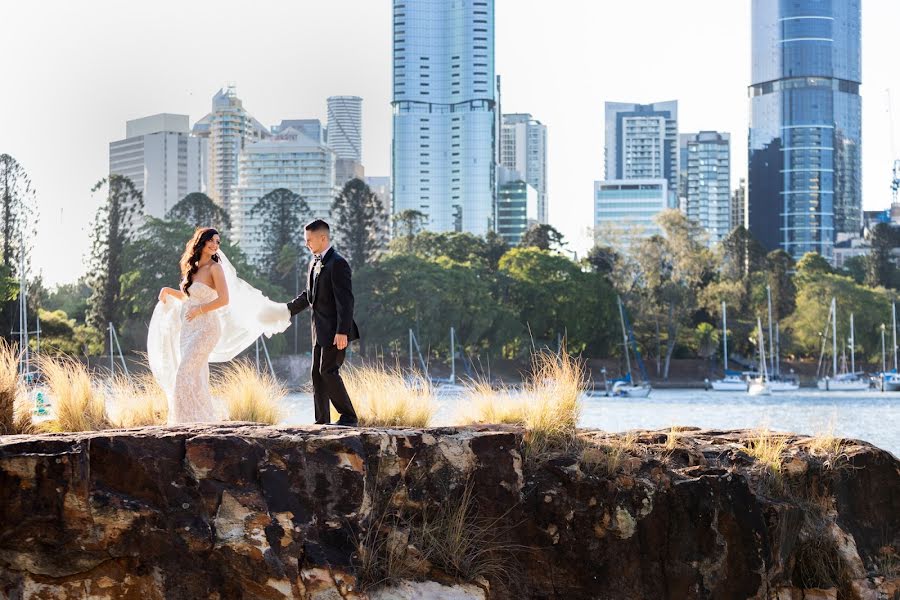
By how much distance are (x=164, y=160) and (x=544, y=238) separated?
91411 mm

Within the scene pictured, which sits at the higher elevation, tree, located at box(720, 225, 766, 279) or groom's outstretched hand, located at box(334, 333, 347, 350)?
tree, located at box(720, 225, 766, 279)

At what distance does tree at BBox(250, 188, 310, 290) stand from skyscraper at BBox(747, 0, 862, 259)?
361 ft

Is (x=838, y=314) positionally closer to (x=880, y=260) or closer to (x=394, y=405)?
(x=880, y=260)

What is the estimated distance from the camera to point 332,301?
328 inches

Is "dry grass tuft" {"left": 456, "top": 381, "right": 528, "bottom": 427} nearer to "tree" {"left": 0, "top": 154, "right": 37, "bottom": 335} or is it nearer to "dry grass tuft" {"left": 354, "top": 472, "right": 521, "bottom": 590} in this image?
"dry grass tuft" {"left": 354, "top": 472, "right": 521, "bottom": 590}

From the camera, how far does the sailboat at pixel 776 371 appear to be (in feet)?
215

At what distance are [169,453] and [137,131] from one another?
169 m

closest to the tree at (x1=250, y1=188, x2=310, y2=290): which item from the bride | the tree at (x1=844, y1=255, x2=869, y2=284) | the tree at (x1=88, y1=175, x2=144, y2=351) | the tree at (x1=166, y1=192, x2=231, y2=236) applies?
the tree at (x1=166, y1=192, x2=231, y2=236)

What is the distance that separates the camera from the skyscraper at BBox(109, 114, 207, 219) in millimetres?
163250

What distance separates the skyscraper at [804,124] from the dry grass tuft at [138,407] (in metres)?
168

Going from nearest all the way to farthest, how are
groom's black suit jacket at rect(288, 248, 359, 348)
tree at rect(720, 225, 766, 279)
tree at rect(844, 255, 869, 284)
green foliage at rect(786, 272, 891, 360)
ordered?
1. groom's black suit jacket at rect(288, 248, 359, 348)
2. green foliage at rect(786, 272, 891, 360)
3. tree at rect(720, 225, 766, 279)
4. tree at rect(844, 255, 869, 284)

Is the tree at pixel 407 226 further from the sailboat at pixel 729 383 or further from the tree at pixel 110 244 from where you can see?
the sailboat at pixel 729 383

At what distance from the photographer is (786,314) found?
76500 mm

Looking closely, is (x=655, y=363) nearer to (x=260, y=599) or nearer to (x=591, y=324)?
(x=591, y=324)
